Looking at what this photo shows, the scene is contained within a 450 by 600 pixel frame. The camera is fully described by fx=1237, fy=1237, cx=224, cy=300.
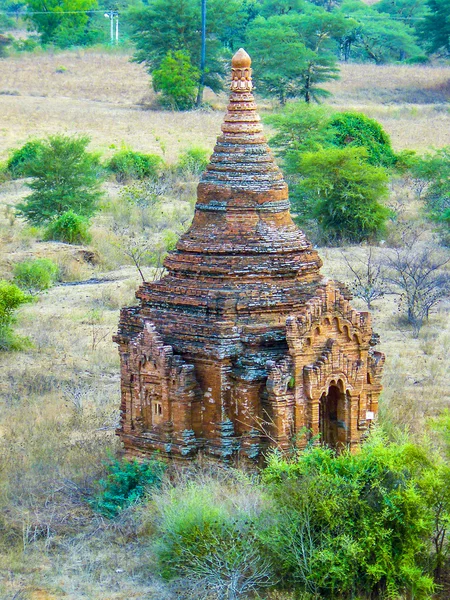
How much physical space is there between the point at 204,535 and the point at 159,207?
26195mm

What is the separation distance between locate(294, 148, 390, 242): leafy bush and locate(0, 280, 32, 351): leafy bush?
13366 mm

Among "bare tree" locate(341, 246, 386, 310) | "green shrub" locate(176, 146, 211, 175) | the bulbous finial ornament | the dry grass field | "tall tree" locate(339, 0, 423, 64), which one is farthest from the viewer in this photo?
"tall tree" locate(339, 0, 423, 64)

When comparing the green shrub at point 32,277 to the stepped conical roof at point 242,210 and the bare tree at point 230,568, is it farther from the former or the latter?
the bare tree at point 230,568

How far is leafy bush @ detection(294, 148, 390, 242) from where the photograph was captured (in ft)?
116

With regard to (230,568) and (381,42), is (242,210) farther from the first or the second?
(381,42)

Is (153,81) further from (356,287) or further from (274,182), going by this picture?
(274,182)

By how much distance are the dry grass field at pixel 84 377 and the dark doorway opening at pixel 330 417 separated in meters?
1.87

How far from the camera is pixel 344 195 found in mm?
35125

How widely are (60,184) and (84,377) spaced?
1559 centimetres

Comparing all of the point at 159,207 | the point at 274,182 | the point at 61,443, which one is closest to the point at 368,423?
the point at 274,182

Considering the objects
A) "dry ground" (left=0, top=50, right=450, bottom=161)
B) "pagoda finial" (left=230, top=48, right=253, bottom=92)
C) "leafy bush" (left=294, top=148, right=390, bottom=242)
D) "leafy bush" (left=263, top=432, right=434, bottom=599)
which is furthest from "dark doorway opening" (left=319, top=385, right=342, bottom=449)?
"dry ground" (left=0, top=50, right=450, bottom=161)

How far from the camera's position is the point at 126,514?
47.6ft

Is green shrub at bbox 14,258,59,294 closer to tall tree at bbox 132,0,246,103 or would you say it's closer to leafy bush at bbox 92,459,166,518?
leafy bush at bbox 92,459,166,518

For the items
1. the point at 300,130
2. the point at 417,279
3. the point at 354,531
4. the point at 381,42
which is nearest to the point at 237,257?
the point at 354,531
